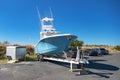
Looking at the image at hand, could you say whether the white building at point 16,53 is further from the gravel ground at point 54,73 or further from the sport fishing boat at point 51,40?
the gravel ground at point 54,73

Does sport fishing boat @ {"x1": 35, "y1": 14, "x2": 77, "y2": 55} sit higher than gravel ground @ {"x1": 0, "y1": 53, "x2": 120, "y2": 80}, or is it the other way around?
sport fishing boat @ {"x1": 35, "y1": 14, "x2": 77, "y2": 55}

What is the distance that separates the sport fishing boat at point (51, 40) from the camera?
21.2m

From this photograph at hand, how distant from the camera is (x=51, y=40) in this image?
72.2 ft

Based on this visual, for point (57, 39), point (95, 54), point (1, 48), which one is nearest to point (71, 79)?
point (57, 39)

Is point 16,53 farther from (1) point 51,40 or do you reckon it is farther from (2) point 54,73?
(2) point 54,73

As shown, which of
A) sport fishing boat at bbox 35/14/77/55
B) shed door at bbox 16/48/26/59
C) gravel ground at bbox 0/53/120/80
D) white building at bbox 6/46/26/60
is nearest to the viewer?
gravel ground at bbox 0/53/120/80

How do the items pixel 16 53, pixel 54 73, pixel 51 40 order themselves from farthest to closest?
pixel 16 53
pixel 51 40
pixel 54 73

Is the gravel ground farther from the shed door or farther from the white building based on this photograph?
the shed door

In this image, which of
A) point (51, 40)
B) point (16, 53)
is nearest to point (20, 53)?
point (16, 53)

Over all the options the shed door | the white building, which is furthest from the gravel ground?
the shed door

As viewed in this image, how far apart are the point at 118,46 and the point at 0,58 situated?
5461 cm

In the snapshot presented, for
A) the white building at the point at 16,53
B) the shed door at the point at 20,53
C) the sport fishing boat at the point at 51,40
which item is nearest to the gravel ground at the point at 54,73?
the sport fishing boat at the point at 51,40

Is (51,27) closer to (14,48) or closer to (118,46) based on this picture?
(14,48)

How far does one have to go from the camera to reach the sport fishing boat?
21203mm
